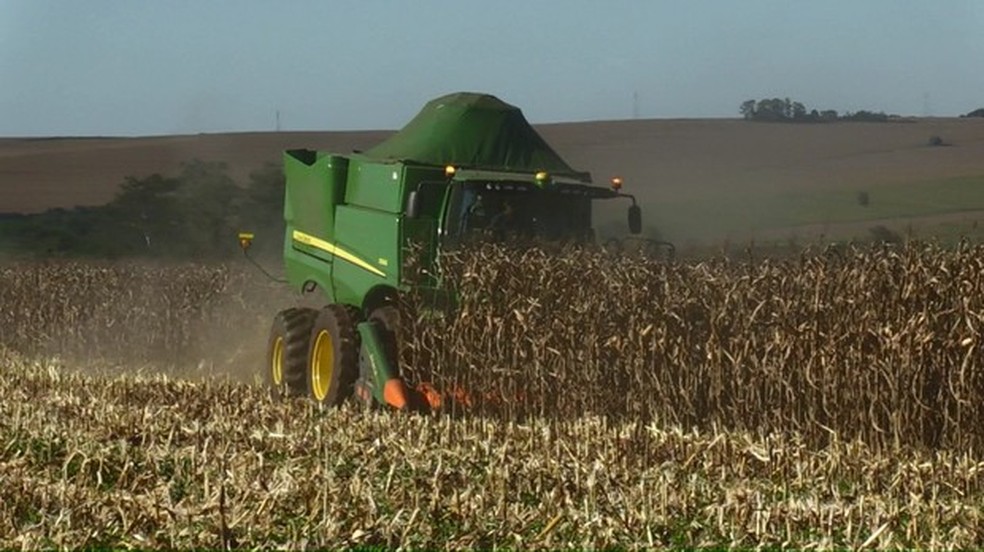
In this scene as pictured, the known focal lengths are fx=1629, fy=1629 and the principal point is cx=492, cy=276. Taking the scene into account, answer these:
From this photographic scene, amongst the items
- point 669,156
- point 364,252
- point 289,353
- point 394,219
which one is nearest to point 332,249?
point 364,252

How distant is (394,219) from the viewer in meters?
13.5

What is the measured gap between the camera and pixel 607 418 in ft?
39.8

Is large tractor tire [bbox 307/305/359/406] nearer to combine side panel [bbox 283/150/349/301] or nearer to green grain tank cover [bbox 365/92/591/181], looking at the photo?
combine side panel [bbox 283/150/349/301]

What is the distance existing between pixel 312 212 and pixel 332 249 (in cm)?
71

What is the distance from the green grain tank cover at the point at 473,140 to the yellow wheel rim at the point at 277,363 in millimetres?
1992

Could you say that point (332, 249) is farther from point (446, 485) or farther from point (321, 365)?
point (446, 485)

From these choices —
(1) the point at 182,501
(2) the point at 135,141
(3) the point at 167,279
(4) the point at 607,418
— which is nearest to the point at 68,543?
(1) the point at 182,501

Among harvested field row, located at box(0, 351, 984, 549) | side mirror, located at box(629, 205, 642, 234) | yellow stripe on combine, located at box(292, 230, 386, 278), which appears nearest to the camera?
harvested field row, located at box(0, 351, 984, 549)

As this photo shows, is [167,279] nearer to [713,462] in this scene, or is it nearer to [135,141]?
[713,462]

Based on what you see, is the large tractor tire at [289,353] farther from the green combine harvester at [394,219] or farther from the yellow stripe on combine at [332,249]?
the yellow stripe on combine at [332,249]

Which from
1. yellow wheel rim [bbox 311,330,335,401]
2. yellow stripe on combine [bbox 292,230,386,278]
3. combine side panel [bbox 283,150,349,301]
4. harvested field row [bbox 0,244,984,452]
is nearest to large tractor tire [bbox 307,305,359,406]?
yellow wheel rim [bbox 311,330,335,401]

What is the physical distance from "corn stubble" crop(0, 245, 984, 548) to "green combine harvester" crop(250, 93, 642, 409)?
399 mm

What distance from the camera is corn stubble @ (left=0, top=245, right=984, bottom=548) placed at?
7.35 m

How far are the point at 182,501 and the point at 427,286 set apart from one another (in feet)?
19.5
